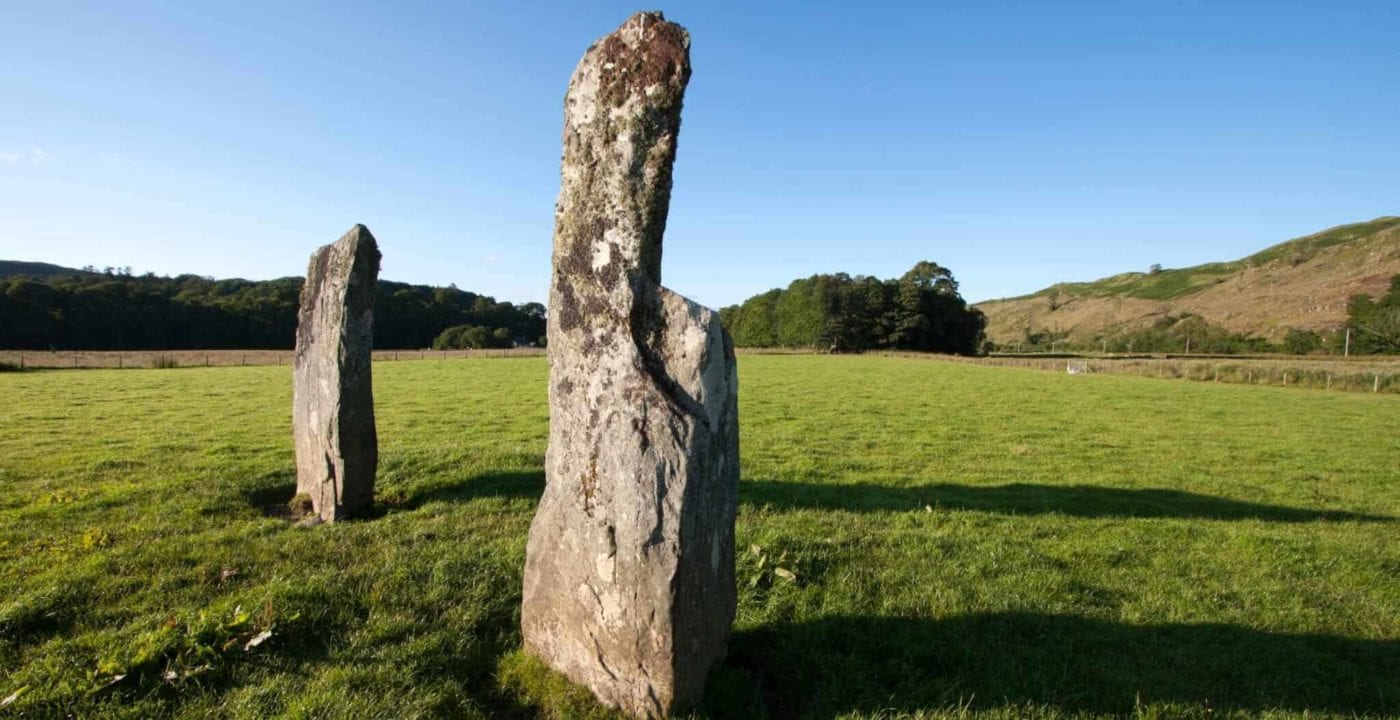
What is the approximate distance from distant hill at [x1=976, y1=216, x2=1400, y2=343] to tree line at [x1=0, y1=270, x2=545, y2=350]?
11634 centimetres

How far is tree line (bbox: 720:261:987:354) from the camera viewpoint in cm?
8475

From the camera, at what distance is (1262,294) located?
5079 inches

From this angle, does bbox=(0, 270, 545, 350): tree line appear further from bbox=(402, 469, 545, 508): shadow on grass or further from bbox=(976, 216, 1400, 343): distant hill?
bbox=(976, 216, 1400, 343): distant hill

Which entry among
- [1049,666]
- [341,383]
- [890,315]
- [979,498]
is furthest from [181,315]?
[1049,666]

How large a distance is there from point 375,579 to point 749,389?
24.0m

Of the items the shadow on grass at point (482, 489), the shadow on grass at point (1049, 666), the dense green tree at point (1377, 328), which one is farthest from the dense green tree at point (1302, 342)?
the shadow on grass at point (482, 489)

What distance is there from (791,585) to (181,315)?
9343cm

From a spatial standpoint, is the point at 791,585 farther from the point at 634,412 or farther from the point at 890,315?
the point at 890,315

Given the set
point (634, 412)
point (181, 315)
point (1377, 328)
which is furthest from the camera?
point (181, 315)

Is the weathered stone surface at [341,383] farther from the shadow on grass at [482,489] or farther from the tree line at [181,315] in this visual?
the tree line at [181,315]

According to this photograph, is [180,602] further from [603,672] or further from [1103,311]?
[1103,311]

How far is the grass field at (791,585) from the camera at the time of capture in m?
4.36

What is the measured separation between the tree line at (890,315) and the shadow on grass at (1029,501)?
74651 millimetres

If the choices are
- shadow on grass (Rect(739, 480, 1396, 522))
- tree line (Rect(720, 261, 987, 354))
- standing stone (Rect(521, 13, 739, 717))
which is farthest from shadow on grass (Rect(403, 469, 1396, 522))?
tree line (Rect(720, 261, 987, 354))
